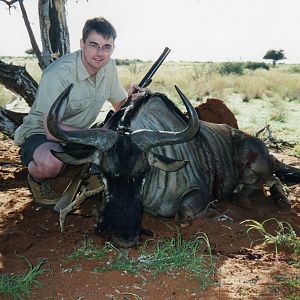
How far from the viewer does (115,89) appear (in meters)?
5.98

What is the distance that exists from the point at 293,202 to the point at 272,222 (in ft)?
2.90

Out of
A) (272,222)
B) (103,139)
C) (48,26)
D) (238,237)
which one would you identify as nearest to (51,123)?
(103,139)

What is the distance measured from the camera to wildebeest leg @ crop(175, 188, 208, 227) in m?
4.79

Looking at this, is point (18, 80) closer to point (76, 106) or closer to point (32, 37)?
point (32, 37)

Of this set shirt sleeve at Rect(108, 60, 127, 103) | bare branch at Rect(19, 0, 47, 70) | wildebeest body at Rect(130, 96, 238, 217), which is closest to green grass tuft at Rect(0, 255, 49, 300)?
wildebeest body at Rect(130, 96, 238, 217)

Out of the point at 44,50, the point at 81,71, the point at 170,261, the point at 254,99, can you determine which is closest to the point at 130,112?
the point at 81,71

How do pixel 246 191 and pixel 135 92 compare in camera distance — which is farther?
pixel 246 191

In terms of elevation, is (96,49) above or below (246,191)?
above

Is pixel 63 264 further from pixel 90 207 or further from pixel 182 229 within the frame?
pixel 90 207

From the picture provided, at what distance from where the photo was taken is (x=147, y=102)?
552cm

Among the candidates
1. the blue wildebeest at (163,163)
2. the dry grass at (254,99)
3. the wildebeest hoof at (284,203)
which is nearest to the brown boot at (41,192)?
the blue wildebeest at (163,163)

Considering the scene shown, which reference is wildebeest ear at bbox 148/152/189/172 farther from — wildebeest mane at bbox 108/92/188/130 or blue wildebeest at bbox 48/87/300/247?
wildebeest mane at bbox 108/92/188/130

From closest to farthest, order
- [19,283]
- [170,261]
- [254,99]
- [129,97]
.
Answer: [19,283] → [170,261] → [129,97] → [254,99]

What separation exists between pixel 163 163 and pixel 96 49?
146 centimetres
